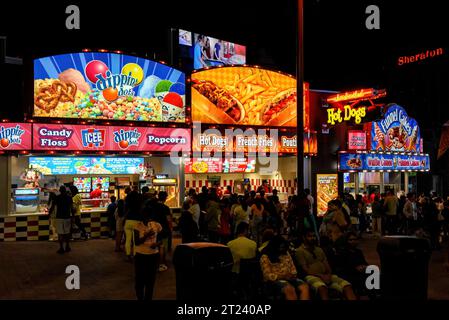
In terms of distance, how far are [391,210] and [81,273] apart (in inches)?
442

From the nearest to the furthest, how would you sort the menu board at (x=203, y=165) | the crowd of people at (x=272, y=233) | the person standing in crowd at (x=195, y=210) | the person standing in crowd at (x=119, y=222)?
the crowd of people at (x=272, y=233) < the person standing in crowd at (x=195, y=210) < the person standing in crowd at (x=119, y=222) < the menu board at (x=203, y=165)

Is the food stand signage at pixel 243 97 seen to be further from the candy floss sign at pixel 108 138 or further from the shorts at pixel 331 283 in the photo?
the shorts at pixel 331 283

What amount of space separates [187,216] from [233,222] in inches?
72.8

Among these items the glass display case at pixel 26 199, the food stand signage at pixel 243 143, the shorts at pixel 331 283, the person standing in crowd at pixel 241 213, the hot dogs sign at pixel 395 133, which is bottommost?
the shorts at pixel 331 283

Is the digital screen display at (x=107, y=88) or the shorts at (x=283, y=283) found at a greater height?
the digital screen display at (x=107, y=88)

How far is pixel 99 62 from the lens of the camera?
15.7 metres

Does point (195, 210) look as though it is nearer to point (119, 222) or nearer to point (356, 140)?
point (119, 222)

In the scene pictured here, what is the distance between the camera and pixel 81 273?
10.9m

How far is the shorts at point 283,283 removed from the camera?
24.1 feet

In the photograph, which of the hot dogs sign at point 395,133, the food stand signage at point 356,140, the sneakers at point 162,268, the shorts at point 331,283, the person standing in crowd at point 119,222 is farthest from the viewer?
the hot dogs sign at point 395,133

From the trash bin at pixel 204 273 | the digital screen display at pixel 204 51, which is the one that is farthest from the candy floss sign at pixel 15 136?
the digital screen display at pixel 204 51

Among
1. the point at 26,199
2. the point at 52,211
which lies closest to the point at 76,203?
the point at 52,211

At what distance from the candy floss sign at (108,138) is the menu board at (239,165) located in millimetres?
3067
